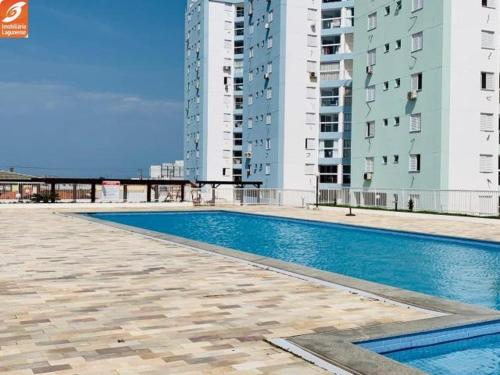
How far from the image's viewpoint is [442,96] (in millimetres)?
30484

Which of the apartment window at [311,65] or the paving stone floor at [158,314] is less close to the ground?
the apartment window at [311,65]

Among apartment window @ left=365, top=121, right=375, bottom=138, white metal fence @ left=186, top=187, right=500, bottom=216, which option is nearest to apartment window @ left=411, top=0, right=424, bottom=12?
apartment window @ left=365, top=121, right=375, bottom=138

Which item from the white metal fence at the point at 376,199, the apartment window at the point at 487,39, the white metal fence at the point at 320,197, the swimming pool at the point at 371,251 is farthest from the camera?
the apartment window at the point at 487,39

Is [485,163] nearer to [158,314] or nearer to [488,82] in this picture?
[488,82]

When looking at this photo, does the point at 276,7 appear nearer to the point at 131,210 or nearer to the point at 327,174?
the point at 327,174

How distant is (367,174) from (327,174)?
52.6 feet

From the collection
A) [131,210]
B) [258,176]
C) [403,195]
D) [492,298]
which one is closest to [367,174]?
[403,195]

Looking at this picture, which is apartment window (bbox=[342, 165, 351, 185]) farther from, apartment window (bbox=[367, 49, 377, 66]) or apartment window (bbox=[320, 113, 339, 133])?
apartment window (bbox=[367, 49, 377, 66])

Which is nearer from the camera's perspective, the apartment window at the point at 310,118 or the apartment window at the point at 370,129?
the apartment window at the point at 370,129

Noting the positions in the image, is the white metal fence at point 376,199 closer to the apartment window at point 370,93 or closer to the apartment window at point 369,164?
the apartment window at point 369,164

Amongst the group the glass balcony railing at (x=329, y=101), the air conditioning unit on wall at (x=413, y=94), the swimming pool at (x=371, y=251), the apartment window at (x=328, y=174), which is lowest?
the swimming pool at (x=371, y=251)

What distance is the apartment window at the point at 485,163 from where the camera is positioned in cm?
3120

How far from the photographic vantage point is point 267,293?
26.2 feet

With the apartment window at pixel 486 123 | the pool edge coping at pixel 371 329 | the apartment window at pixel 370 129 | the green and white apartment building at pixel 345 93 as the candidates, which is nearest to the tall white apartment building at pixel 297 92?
the green and white apartment building at pixel 345 93
